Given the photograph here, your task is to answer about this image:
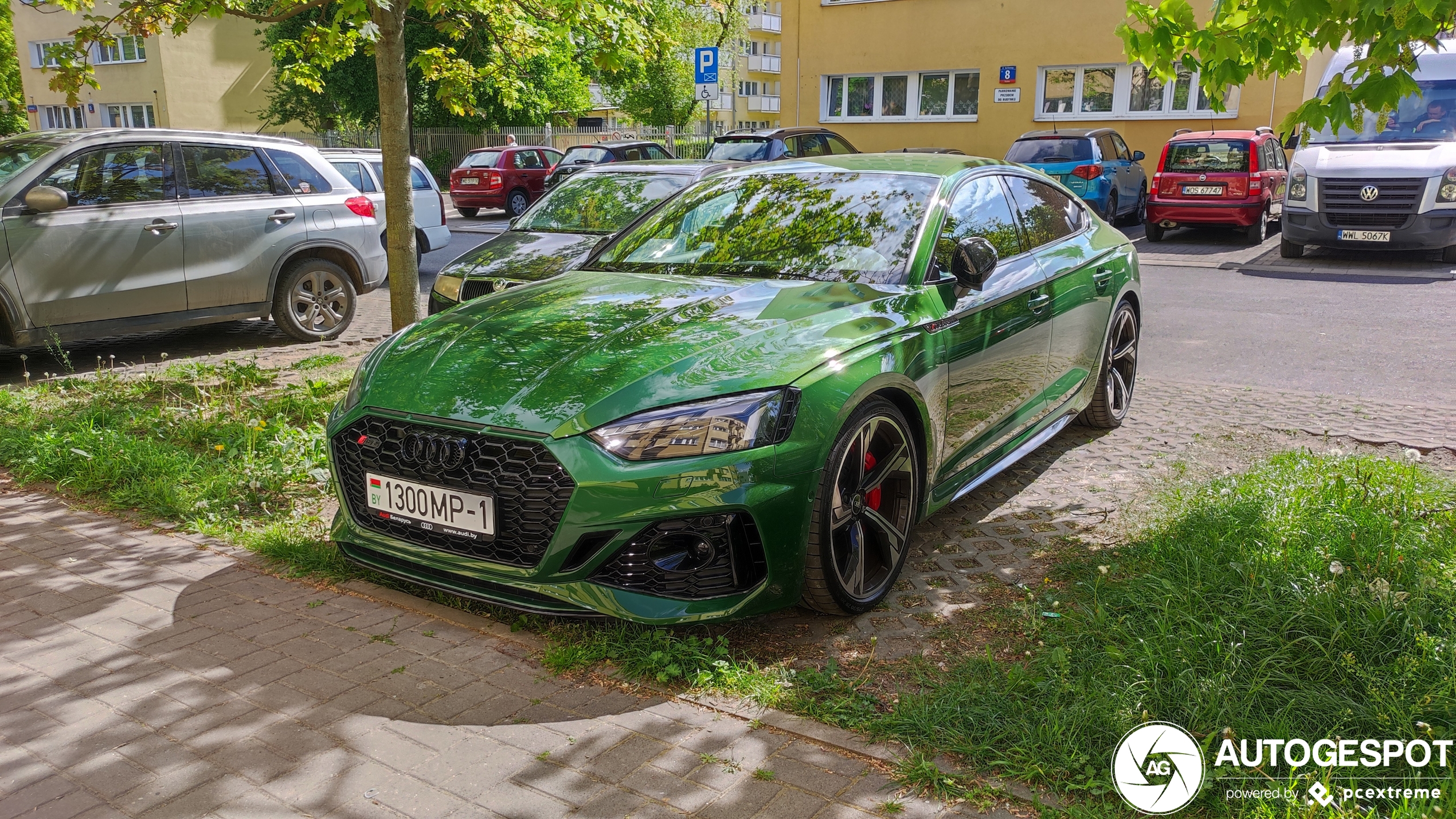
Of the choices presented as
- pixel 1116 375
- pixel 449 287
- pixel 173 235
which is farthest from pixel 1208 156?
pixel 173 235

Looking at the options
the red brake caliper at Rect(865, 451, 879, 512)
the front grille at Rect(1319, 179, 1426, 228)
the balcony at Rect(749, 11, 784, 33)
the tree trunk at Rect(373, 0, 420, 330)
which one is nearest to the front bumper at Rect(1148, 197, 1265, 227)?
the front grille at Rect(1319, 179, 1426, 228)

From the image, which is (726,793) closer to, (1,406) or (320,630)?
(320,630)

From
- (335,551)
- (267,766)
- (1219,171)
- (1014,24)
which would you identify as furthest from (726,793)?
(1014,24)

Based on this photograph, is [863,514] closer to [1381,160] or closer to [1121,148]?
[1381,160]

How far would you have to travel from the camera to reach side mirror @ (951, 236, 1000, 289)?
4297mm

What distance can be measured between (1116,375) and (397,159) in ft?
15.6

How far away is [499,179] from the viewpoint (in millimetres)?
23406

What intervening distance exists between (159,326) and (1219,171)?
14.4m

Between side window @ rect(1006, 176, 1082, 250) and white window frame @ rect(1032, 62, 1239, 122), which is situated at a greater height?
white window frame @ rect(1032, 62, 1239, 122)

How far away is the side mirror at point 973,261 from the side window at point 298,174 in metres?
6.88

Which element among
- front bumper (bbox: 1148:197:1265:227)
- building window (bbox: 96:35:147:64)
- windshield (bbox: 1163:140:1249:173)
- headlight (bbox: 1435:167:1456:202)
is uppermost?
building window (bbox: 96:35:147:64)

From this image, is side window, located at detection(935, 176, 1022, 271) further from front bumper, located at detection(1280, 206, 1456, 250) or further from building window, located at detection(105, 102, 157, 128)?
building window, located at detection(105, 102, 157, 128)

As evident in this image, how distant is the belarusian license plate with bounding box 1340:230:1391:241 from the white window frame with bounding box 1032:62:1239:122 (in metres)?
12.0

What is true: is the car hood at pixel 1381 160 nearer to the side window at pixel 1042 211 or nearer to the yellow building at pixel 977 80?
the side window at pixel 1042 211
